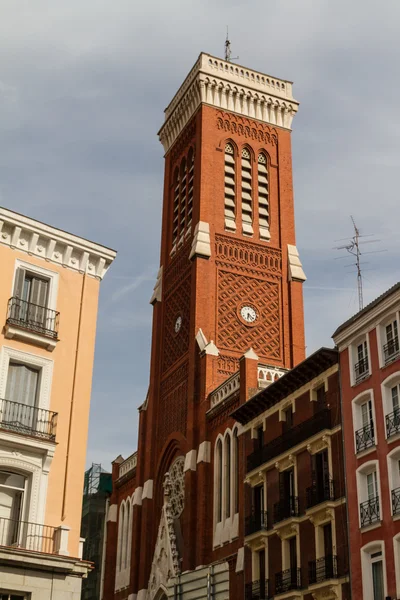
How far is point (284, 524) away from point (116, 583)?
76.8ft

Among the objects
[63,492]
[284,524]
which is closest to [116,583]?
[284,524]

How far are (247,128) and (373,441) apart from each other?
33.6 m

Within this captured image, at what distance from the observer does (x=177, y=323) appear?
189ft

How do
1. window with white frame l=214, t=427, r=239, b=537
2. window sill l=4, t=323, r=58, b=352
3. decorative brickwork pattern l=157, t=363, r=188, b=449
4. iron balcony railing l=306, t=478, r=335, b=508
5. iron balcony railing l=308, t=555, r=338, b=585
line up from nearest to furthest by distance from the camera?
window sill l=4, t=323, r=58, b=352 < iron balcony railing l=308, t=555, r=338, b=585 < iron balcony railing l=306, t=478, r=335, b=508 < window with white frame l=214, t=427, r=239, b=537 < decorative brickwork pattern l=157, t=363, r=188, b=449

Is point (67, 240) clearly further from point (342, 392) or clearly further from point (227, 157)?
point (227, 157)

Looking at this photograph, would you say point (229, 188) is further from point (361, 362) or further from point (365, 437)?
point (365, 437)

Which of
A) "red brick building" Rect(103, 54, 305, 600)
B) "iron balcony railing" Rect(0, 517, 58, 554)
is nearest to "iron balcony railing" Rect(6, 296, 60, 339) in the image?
"iron balcony railing" Rect(0, 517, 58, 554)

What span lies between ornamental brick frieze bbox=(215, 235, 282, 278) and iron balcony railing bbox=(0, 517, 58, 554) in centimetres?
3255

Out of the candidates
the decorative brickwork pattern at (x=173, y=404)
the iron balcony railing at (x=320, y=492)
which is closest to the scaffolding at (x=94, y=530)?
the decorative brickwork pattern at (x=173, y=404)

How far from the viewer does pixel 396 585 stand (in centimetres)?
3059

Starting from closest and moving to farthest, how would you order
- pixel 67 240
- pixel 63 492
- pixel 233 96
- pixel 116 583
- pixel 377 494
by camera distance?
1. pixel 63 492
2. pixel 67 240
3. pixel 377 494
4. pixel 116 583
5. pixel 233 96

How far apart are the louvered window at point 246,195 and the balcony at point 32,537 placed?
35411 millimetres

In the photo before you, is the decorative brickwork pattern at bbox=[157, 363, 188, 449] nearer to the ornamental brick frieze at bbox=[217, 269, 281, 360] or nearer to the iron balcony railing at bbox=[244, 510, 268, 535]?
the ornamental brick frieze at bbox=[217, 269, 281, 360]

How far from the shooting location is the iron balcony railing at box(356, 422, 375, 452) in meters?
34.3
